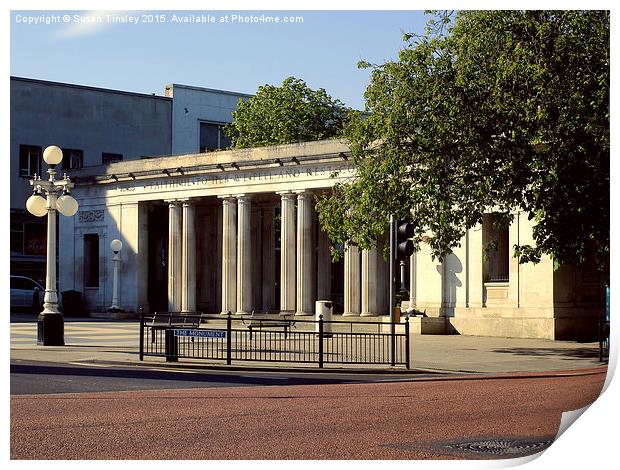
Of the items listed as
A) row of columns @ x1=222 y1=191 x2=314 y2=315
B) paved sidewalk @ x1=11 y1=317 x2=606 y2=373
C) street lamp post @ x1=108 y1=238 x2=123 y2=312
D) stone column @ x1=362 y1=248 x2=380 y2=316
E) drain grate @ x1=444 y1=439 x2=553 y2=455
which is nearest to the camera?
drain grate @ x1=444 y1=439 x2=553 y2=455

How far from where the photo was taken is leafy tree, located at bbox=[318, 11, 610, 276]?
30.3m

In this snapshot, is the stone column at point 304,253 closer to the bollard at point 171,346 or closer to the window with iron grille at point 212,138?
the window with iron grille at point 212,138

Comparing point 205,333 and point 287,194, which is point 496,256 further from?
point 205,333

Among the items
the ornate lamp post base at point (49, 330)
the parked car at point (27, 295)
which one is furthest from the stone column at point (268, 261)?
the ornate lamp post base at point (49, 330)

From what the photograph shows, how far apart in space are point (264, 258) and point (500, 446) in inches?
1875

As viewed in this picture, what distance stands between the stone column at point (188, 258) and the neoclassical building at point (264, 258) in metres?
0.06

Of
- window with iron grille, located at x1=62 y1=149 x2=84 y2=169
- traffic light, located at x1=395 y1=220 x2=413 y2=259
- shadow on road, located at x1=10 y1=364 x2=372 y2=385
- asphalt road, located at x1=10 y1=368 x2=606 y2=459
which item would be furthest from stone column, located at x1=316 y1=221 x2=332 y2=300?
asphalt road, located at x1=10 y1=368 x2=606 y2=459

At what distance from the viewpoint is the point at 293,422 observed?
16281mm

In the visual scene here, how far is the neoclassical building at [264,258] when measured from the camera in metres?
43.7

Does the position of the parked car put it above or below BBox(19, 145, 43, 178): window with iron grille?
below

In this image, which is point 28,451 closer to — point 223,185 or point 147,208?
point 223,185

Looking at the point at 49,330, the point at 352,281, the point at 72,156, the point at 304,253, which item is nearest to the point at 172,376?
the point at 49,330

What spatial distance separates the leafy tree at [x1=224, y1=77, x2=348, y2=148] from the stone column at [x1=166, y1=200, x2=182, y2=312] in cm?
1360

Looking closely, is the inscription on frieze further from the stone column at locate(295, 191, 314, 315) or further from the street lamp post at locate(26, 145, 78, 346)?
the street lamp post at locate(26, 145, 78, 346)
